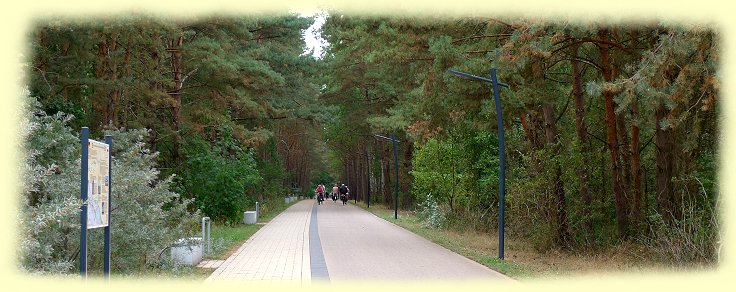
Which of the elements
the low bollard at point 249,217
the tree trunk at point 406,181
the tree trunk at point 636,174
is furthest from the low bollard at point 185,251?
the tree trunk at point 406,181

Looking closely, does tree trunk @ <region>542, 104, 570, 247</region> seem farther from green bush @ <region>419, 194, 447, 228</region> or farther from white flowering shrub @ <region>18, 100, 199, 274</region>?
green bush @ <region>419, 194, 447, 228</region>

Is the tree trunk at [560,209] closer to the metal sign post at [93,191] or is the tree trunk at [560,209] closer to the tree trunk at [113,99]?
the metal sign post at [93,191]

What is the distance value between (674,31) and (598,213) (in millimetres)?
8073

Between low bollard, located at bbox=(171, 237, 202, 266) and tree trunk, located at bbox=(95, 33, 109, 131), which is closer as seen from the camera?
low bollard, located at bbox=(171, 237, 202, 266)

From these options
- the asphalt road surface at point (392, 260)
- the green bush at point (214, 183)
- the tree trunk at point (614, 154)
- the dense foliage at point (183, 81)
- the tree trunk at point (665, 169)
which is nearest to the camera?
the asphalt road surface at point (392, 260)

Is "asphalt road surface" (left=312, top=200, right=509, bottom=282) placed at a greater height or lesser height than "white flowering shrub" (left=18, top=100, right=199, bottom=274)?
lesser

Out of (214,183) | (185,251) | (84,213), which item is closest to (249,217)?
(214,183)

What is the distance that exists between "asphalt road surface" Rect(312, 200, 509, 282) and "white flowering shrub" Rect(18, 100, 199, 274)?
292 centimetres

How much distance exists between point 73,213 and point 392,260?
8612 mm

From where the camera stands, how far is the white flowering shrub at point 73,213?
25.5ft

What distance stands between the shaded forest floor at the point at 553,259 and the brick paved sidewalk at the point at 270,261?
3.72 metres

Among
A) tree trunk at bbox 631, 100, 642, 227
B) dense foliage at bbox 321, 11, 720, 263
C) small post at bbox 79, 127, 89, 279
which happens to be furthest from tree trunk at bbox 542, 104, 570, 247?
small post at bbox 79, 127, 89, 279

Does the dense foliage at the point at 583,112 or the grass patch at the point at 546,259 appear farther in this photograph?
the grass patch at the point at 546,259

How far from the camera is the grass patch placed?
13.7 metres
